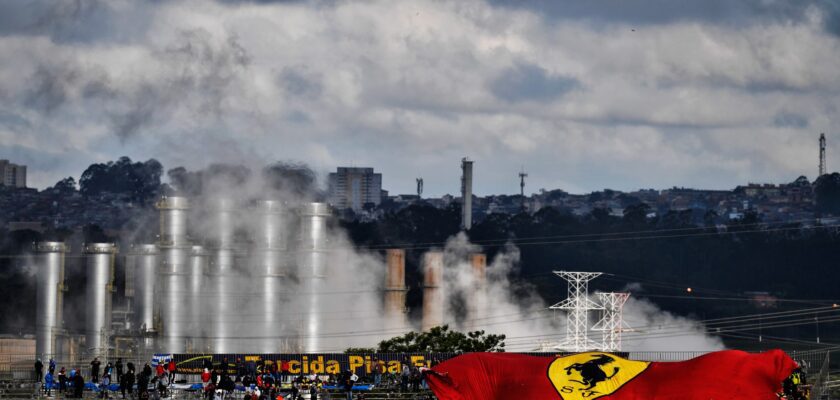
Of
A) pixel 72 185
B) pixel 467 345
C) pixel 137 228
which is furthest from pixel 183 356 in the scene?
pixel 72 185

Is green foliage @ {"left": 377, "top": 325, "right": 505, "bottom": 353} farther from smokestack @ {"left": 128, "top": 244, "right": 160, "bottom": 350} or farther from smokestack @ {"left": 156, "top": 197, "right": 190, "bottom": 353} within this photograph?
smokestack @ {"left": 128, "top": 244, "right": 160, "bottom": 350}

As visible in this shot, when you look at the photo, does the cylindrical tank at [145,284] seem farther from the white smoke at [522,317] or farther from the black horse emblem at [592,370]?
the black horse emblem at [592,370]

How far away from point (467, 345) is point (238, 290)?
32.2 meters

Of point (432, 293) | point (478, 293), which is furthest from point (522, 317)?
point (432, 293)

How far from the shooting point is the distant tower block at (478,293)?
14862 cm

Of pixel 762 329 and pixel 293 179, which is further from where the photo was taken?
pixel 762 329

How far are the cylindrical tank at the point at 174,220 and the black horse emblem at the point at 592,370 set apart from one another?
308 feet

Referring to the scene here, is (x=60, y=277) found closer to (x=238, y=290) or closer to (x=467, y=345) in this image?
(x=238, y=290)

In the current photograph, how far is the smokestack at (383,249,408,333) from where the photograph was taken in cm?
14012

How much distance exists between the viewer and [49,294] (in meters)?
134

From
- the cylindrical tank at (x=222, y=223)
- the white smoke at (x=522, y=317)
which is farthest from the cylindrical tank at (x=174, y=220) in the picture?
the white smoke at (x=522, y=317)

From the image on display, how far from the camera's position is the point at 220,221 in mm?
129000

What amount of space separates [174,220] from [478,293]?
128 ft

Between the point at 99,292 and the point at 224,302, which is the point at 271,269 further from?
the point at 99,292
